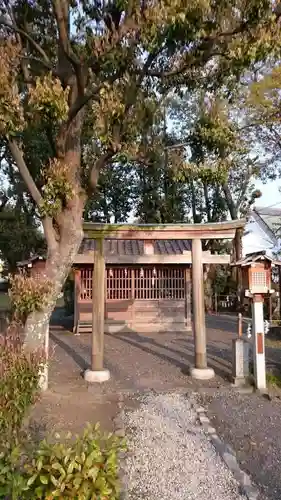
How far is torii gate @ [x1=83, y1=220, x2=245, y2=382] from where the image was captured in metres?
7.89

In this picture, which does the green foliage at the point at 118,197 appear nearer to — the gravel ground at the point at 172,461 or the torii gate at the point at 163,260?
the torii gate at the point at 163,260

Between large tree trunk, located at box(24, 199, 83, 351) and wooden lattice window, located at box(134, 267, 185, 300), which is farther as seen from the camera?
wooden lattice window, located at box(134, 267, 185, 300)

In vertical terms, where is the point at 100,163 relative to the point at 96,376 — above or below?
above

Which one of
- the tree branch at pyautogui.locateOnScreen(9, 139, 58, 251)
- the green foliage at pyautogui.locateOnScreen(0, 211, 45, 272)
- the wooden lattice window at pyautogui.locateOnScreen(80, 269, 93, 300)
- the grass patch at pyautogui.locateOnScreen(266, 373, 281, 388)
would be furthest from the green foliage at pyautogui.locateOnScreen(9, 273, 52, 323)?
the green foliage at pyautogui.locateOnScreen(0, 211, 45, 272)

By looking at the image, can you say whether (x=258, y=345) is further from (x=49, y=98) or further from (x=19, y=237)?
(x=19, y=237)

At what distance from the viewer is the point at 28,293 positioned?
5.80 metres

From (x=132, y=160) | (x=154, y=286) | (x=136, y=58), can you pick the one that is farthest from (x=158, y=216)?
(x=136, y=58)

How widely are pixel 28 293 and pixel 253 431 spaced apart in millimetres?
3702

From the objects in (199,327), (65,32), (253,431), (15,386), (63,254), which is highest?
(65,32)

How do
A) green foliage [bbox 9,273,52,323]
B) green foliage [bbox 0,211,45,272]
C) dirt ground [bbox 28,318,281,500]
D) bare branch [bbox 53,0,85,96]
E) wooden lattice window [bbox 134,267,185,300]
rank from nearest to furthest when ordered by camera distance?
dirt ground [bbox 28,318,281,500] → bare branch [bbox 53,0,85,96] → green foliage [bbox 9,273,52,323] → wooden lattice window [bbox 134,267,185,300] → green foliage [bbox 0,211,45,272]

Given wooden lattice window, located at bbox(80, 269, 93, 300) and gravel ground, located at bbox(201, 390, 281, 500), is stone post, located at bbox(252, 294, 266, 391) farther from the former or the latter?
wooden lattice window, located at bbox(80, 269, 93, 300)

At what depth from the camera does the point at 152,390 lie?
730cm

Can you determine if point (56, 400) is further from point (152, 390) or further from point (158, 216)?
point (158, 216)

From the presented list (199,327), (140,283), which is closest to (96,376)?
(199,327)
